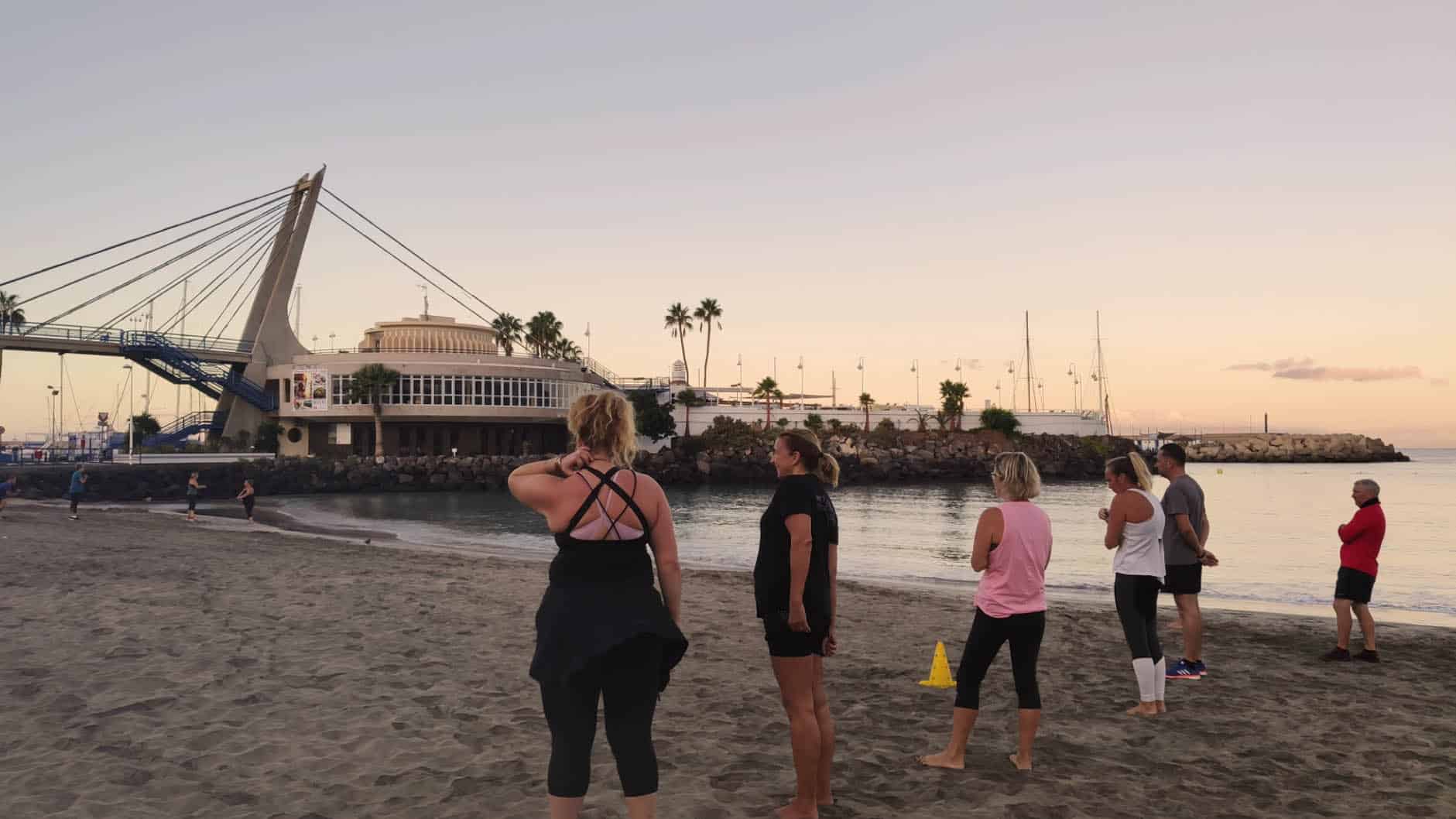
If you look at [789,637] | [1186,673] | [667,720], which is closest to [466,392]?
[667,720]

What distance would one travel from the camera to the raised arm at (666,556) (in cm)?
366

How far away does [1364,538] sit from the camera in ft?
29.1

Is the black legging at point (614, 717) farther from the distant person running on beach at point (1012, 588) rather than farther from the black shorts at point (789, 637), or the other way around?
the distant person running on beach at point (1012, 588)

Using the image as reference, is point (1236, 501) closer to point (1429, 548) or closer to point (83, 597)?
point (1429, 548)

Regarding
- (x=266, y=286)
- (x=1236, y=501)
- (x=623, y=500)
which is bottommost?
(x=1236, y=501)

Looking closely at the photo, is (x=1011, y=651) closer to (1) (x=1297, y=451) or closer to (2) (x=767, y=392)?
(2) (x=767, y=392)

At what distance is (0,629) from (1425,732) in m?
13.7

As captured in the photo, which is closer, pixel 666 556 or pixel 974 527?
pixel 666 556

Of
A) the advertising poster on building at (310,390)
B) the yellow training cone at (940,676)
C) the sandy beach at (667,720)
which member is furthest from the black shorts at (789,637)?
the advertising poster on building at (310,390)

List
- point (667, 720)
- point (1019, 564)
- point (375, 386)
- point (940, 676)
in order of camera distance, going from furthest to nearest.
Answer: point (375, 386) → point (940, 676) → point (667, 720) → point (1019, 564)

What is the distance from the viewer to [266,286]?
8581 cm

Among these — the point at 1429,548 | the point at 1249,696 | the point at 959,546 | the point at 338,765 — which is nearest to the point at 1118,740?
the point at 1249,696

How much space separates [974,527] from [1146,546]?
35341 mm

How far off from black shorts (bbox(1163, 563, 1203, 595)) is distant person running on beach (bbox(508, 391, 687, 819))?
6153 millimetres
